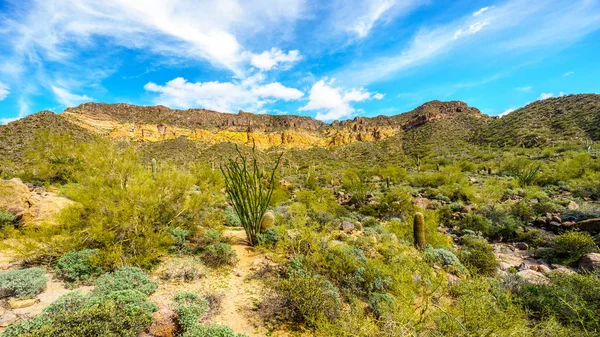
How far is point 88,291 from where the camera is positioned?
4242 millimetres

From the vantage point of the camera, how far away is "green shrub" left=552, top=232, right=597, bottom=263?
709cm

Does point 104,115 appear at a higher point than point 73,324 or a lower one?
higher

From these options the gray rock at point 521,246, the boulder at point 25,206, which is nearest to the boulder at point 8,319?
the boulder at point 25,206

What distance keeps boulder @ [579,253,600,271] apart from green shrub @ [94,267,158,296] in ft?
31.0

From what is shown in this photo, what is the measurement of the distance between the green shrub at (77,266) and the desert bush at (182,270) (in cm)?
114

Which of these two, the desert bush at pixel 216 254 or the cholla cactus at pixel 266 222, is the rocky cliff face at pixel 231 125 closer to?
the cholla cactus at pixel 266 222

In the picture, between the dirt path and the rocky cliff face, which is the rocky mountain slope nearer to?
the rocky cliff face

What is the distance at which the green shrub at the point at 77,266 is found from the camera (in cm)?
457

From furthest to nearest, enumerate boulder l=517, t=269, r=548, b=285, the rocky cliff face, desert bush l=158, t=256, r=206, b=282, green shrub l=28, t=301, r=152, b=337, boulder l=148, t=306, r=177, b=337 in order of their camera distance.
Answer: the rocky cliff face, boulder l=517, t=269, r=548, b=285, desert bush l=158, t=256, r=206, b=282, boulder l=148, t=306, r=177, b=337, green shrub l=28, t=301, r=152, b=337

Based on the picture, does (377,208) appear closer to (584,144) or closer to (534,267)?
(534,267)

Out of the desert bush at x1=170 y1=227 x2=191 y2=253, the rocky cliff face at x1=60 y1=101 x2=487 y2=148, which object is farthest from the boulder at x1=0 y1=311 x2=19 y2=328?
the rocky cliff face at x1=60 y1=101 x2=487 y2=148

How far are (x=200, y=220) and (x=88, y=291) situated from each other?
117 inches

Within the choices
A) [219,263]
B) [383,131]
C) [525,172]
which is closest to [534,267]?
[219,263]

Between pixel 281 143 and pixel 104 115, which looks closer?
pixel 104 115
